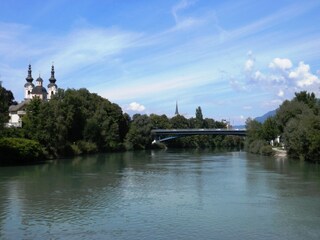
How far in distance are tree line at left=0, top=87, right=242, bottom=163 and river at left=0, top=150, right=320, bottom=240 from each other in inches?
878

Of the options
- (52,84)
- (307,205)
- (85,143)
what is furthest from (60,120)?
(52,84)

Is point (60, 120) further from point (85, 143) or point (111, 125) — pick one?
point (111, 125)

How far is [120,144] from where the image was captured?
335 ft

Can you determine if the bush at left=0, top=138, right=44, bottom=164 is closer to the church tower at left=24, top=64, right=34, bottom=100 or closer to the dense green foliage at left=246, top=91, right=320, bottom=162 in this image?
the dense green foliage at left=246, top=91, right=320, bottom=162

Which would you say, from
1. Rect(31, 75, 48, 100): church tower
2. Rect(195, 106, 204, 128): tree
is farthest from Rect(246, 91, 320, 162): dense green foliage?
Rect(195, 106, 204, 128): tree

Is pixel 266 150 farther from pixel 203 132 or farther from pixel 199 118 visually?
pixel 199 118

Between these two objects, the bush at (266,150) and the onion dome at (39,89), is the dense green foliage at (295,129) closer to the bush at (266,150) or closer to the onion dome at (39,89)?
the bush at (266,150)

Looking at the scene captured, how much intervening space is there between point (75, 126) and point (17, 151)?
1050 inches

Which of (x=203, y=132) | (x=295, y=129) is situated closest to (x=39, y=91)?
(x=203, y=132)

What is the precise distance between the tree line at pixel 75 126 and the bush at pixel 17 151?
136mm

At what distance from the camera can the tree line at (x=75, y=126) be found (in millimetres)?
63531

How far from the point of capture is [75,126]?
80188mm

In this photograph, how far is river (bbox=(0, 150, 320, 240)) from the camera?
19812 mm

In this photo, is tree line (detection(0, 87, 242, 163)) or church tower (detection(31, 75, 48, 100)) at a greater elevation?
church tower (detection(31, 75, 48, 100))
